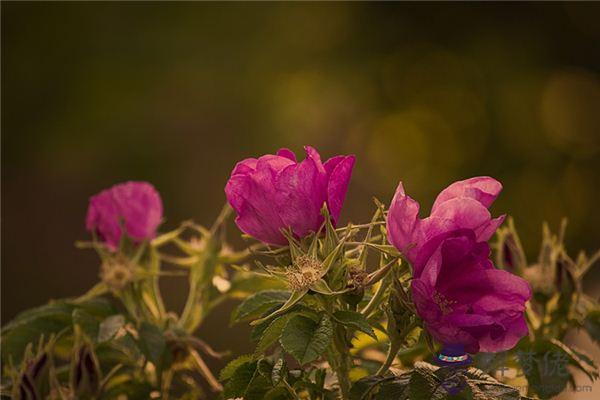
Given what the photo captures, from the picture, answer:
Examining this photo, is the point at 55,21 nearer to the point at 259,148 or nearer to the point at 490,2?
the point at 259,148

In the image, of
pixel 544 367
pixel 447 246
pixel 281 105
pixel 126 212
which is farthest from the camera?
pixel 281 105

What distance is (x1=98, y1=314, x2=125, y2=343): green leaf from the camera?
0.72 m

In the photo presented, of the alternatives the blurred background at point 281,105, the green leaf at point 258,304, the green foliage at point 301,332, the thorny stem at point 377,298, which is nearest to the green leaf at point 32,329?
the green foliage at point 301,332

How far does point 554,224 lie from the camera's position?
3289 millimetres

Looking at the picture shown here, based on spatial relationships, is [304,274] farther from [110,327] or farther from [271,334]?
[110,327]

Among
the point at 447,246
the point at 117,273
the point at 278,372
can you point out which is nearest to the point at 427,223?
the point at 447,246

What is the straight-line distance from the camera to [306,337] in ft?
1.79

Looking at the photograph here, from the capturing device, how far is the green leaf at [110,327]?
724 mm

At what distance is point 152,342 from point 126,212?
136 mm

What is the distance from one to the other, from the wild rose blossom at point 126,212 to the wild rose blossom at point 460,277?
321 mm

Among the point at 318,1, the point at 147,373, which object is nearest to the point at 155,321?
the point at 147,373

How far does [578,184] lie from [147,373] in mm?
2842

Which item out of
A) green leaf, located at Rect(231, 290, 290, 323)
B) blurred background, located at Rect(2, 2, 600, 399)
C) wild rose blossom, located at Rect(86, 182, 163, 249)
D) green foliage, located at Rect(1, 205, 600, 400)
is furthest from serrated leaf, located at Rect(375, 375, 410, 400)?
blurred background, located at Rect(2, 2, 600, 399)

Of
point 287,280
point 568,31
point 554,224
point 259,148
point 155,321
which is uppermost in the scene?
point 287,280
